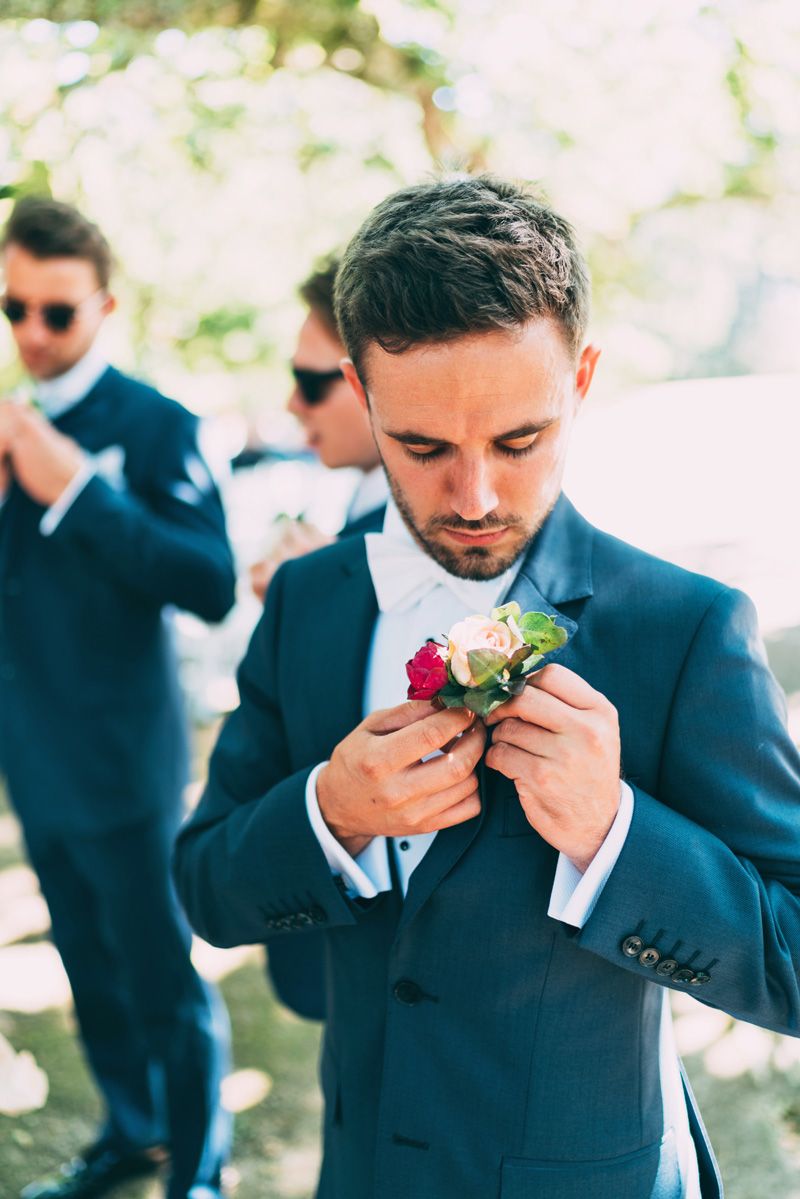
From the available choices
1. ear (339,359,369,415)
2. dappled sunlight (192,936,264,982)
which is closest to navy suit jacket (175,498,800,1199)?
ear (339,359,369,415)

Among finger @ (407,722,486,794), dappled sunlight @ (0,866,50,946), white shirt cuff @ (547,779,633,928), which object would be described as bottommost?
dappled sunlight @ (0,866,50,946)

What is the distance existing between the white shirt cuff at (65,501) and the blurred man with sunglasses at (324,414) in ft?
1.98

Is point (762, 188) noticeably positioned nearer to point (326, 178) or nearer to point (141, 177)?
point (326, 178)

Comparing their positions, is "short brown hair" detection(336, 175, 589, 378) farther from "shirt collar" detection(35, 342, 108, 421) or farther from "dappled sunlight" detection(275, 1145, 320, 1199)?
"dappled sunlight" detection(275, 1145, 320, 1199)

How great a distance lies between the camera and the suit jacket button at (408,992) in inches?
65.1

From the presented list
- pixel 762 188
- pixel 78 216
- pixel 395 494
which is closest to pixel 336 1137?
pixel 395 494

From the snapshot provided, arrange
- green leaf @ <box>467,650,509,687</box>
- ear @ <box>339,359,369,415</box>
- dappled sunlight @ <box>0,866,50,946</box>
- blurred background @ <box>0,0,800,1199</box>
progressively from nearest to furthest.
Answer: green leaf @ <box>467,650,509,687</box>, ear @ <box>339,359,369,415</box>, blurred background @ <box>0,0,800,1199</box>, dappled sunlight @ <box>0,866,50,946</box>

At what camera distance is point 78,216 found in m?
3.55

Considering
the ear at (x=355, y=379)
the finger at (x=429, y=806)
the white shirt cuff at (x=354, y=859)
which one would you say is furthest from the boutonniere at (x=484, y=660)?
the ear at (x=355, y=379)

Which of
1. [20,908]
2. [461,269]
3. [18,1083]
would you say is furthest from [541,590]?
[20,908]

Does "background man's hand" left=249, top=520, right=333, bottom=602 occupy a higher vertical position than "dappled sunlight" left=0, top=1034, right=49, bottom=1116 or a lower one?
higher

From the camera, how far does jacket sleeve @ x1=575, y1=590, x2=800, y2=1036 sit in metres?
1.48

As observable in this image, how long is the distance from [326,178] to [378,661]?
6.56m

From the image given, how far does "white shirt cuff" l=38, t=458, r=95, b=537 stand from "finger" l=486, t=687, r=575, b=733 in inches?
86.8
